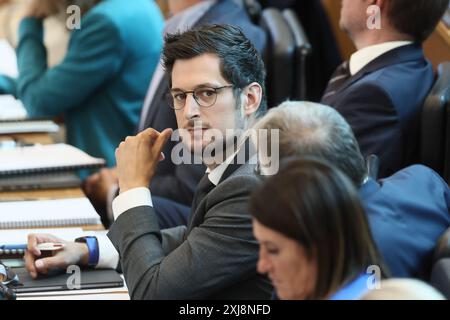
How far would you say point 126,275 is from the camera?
1.66m

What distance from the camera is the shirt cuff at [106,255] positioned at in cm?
200

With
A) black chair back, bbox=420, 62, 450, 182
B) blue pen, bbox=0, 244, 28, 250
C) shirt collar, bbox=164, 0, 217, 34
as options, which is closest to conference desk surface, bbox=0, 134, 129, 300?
blue pen, bbox=0, 244, 28, 250

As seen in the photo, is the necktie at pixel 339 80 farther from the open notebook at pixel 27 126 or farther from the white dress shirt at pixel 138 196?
the open notebook at pixel 27 126

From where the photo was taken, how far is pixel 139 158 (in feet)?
5.81

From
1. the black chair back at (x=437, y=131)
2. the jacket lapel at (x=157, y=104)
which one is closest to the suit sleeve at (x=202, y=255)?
the black chair back at (x=437, y=131)

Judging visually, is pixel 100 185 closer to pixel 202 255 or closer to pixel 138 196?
pixel 138 196

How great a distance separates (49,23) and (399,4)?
1.47 metres

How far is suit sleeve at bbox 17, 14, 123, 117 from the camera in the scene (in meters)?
3.14

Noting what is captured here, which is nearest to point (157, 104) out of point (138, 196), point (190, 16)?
point (190, 16)

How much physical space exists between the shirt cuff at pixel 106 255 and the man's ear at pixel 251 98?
457 mm

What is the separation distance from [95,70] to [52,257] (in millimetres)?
1320

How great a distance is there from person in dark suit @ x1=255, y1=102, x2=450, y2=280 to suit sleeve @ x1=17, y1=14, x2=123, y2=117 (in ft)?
5.51

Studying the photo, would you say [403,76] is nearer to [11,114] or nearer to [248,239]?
[248,239]
